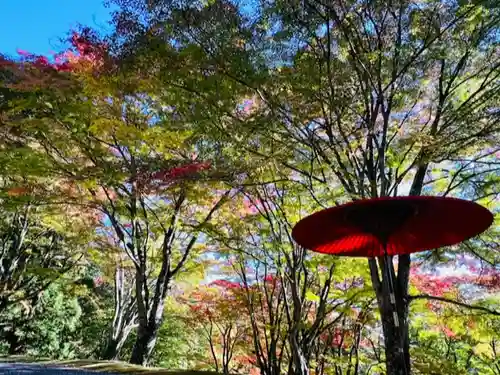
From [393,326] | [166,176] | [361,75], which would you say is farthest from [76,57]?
[393,326]

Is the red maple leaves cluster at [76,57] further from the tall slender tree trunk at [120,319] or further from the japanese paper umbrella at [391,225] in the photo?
the tall slender tree trunk at [120,319]

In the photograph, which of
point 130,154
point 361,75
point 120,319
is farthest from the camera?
point 120,319

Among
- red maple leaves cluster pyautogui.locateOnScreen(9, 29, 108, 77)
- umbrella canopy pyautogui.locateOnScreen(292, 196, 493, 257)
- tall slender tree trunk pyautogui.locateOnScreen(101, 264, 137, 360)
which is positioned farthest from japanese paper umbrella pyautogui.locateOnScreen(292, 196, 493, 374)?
tall slender tree trunk pyautogui.locateOnScreen(101, 264, 137, 360)

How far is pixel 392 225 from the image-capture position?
7.55 feet

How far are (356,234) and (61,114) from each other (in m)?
4.60

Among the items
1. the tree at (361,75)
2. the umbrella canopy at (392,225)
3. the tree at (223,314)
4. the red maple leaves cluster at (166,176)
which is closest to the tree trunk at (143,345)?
the tree at (223,314)

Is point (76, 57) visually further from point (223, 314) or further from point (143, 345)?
point (223, 314)

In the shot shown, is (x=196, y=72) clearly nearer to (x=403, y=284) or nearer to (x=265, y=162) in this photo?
(x=265, y=162)

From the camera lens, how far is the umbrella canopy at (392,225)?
6.84 feet

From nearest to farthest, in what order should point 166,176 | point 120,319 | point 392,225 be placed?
1. point 392,225
2. point 166,176
3. point 120,319

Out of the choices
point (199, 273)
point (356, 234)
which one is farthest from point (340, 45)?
point (199, 273)

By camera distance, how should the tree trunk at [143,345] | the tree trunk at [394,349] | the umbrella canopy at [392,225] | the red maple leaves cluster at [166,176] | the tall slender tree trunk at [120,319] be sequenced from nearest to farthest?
the umbrella canopy at [392,225] < the tree trunk at [394,349] < the red maple leaves cluster at [166,176] < the tree trunk at [143,345] < the tall slender tree trunk at [120,319]

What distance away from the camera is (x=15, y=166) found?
5625 mm

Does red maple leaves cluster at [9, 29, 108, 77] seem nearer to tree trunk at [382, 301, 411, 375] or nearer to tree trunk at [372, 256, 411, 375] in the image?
tree trunk at [372, 256, 411, 375]
